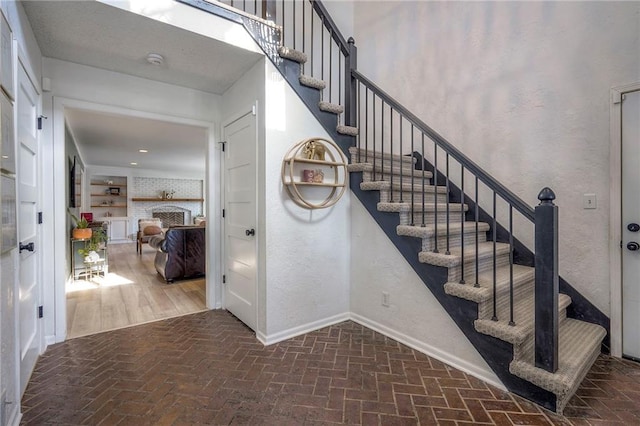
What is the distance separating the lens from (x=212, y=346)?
2488 millimetres

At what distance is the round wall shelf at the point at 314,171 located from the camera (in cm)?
263

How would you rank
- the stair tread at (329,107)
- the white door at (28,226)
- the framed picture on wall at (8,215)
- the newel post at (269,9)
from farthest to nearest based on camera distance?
the stair tread at (329,107), the newel post at (269,9), the white door at (28,226), the framed picture on wall at (8,215)

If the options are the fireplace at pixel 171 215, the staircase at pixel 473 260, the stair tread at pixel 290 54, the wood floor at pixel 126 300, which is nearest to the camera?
the staircase at pixel 473 260

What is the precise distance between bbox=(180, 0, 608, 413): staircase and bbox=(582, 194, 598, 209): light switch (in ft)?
1.90

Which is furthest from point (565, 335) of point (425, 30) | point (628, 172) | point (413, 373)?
point (425, 30)

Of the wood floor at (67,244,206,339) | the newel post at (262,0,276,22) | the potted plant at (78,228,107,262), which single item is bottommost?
the wood floor at (67,244,206,339)

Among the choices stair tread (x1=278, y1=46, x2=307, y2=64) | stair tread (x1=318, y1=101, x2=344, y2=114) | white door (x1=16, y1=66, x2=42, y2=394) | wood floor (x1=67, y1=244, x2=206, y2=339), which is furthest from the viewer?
wood floor (x1=67, y1=244, x2=206, y2=339)

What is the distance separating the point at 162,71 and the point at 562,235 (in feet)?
12.6

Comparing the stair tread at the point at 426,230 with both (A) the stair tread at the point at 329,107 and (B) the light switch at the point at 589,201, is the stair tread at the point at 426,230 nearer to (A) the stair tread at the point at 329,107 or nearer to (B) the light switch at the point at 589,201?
(B) the light switch at the point at 589,201

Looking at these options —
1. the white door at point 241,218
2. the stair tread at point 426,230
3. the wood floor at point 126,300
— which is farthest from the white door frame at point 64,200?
the stair tread at point 426,230

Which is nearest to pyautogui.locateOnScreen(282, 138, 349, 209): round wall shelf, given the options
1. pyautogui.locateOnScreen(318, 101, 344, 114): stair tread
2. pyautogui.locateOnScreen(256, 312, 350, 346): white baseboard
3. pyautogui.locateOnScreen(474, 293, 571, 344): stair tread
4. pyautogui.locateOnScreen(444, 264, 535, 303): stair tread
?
pyautogui.locateOnScreen(318, 101, 344, 114): stair tread

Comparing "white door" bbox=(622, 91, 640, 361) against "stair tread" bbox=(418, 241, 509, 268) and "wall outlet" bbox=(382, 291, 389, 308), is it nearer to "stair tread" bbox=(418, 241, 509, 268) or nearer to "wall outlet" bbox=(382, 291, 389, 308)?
"stair tread" bbox=(418, 241, 509, 268)

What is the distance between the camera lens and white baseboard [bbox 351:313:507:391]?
1961mm

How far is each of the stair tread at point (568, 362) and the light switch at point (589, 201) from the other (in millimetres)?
929
